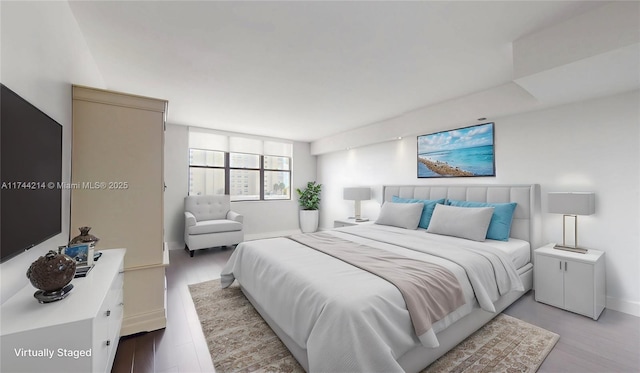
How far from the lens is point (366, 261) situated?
7.04ft

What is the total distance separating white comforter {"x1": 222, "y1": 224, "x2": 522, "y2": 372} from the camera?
133 centimetres

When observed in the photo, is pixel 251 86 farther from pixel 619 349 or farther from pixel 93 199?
pixel 619 349

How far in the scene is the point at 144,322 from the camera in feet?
6.89

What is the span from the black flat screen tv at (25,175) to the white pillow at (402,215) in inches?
141

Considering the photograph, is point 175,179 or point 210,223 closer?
point 210,223

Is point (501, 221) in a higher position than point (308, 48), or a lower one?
lower

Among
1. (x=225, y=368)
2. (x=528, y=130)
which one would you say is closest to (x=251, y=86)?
(x=225, y=368)

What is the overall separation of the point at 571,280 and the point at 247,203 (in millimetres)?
5374

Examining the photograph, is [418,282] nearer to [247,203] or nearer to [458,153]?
[458,153]

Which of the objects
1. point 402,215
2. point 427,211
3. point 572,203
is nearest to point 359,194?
point 402,215

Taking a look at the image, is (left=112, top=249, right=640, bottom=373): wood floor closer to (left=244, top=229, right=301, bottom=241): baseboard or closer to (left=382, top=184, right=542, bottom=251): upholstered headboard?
(left=382, top=184, right=542, bottom=251): upholstered headboard

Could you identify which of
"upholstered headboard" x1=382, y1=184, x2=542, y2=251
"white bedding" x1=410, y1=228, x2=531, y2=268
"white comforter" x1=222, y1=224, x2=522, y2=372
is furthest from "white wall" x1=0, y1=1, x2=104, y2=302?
"upholstered headboard" x1=382, y1=184, x2=542, y2=251

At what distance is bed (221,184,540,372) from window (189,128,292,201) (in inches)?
119

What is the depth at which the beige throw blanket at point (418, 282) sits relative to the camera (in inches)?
61.6
